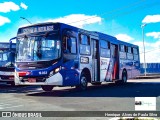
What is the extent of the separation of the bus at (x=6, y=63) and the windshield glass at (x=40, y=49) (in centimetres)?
456

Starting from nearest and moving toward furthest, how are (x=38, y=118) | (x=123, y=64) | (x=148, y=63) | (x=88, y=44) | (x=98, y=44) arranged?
(x=38, y=118)
(x=88, y=44)
(x=98, y=44)
(x=123, y=64)
(x=148, y=63)

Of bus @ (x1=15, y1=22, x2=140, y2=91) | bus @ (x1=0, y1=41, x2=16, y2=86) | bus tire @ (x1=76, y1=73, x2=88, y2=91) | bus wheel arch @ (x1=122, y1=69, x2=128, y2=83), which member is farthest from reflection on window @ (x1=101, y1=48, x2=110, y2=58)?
bus @ (x1=0, y1=41, x2=16, y2=86)

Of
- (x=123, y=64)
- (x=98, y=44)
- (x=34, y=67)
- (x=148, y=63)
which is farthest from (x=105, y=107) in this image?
→ (x=148, y=63)

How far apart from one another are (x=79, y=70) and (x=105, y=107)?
562 centimetres

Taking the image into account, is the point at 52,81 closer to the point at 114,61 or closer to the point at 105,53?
the point at 105,53

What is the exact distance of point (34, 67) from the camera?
13.6 m

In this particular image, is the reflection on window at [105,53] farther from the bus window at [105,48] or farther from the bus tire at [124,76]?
the bus tire at [124,76]

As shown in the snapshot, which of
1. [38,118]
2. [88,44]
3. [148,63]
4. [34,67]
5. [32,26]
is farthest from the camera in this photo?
[148,63]

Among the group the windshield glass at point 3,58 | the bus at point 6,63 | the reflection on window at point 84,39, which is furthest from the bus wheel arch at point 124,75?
the windshield glass at point 3,58

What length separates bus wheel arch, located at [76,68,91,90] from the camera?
15.7 metres

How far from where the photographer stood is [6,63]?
2017cm

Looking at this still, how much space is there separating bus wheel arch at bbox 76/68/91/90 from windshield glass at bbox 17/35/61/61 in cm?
270

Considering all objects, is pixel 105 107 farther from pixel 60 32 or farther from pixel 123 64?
pixel 123 64

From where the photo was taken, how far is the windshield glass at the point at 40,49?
44.8 ft
